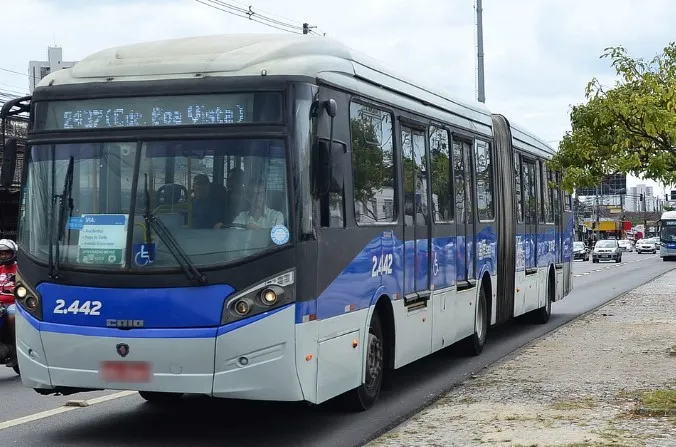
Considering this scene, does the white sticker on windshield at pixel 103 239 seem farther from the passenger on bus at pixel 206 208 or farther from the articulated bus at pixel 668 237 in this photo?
the articulated bus at pixel 668 237

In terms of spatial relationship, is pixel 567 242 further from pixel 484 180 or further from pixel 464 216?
pixel 464 216

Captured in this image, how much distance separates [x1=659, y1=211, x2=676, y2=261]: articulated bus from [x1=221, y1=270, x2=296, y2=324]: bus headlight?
216 feet

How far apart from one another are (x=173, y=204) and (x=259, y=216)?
64 centimetres

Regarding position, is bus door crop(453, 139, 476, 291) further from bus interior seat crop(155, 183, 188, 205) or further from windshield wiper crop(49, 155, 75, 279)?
windshield wiper crop(49, 155, 75, 279)

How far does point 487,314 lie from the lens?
49.6 ft

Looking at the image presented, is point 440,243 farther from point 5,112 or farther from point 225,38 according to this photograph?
point 5,112

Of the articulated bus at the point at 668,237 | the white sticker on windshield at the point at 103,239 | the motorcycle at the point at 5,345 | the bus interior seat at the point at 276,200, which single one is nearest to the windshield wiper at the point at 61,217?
the white sticker on windshield at the point at 103,239

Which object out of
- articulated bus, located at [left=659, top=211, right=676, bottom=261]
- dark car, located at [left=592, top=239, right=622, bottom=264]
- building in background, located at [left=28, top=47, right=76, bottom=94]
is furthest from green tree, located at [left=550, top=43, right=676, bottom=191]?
articulated bus, located at [left=659, top=211, right=676, bottom=261]

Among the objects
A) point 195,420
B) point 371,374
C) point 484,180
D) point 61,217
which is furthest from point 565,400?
point 484,180

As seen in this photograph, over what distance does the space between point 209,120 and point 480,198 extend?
6.94 m

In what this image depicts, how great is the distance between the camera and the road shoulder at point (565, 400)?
8.39 meters

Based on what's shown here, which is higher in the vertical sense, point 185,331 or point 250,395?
point 185,331

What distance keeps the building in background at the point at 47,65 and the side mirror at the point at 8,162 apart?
29.5m

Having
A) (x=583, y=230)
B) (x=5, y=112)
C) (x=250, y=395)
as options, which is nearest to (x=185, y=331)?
(x=250, y=395)
